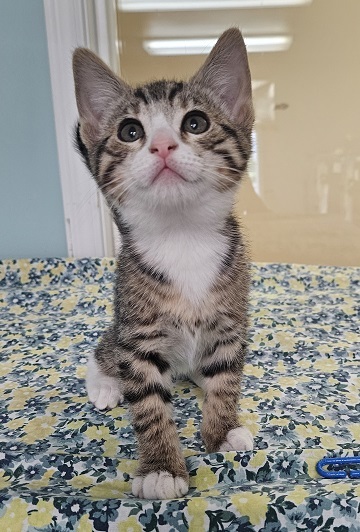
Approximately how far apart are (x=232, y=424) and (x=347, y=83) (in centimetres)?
261

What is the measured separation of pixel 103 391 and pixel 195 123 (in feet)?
1.62

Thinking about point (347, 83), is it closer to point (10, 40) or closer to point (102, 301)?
point (10, 40)

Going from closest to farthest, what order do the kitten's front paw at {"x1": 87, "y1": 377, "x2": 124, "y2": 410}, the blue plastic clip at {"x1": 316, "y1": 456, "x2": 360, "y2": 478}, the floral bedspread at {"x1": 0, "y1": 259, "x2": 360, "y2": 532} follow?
the floral bedspread at {"x1": 0, "y1": 259, "x2": 360, "y2": 532} < the blue plastic clip at {"x1": 316, "y1": 456, "x2": 360, "y2": 478} < the kitten's front paw at {"x1": 87, "y1": 377, "x2": 124, "y2": 410}

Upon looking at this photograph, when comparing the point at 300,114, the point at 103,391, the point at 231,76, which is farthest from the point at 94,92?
the point at 300,114

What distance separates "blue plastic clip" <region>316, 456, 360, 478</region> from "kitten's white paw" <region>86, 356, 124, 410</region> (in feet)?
1.21

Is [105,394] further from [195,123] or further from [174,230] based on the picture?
[195,123]

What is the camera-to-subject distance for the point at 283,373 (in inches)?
37.9

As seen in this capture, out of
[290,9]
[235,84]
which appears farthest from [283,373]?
[290,9]

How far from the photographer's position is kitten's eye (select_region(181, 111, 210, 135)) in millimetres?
700

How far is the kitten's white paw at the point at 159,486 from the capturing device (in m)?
0.59

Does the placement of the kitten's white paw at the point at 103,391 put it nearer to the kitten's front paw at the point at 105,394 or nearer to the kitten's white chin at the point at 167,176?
the kitten's front paw at the point at 105,394

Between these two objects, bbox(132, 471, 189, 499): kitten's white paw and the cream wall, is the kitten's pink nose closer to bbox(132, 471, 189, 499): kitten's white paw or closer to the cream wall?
bbox(132, 471, 189, 499): kitten's white paw

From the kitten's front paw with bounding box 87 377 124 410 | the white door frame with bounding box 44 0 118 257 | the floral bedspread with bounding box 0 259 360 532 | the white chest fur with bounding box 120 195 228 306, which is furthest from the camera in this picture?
the white door frame with bounding box 44 0 118 257

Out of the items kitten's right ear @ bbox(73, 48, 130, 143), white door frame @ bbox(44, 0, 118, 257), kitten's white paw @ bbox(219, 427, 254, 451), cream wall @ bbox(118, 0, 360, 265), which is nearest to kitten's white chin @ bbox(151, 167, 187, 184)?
kitten's right ear @ bbox(73, 48, 130, 143)
